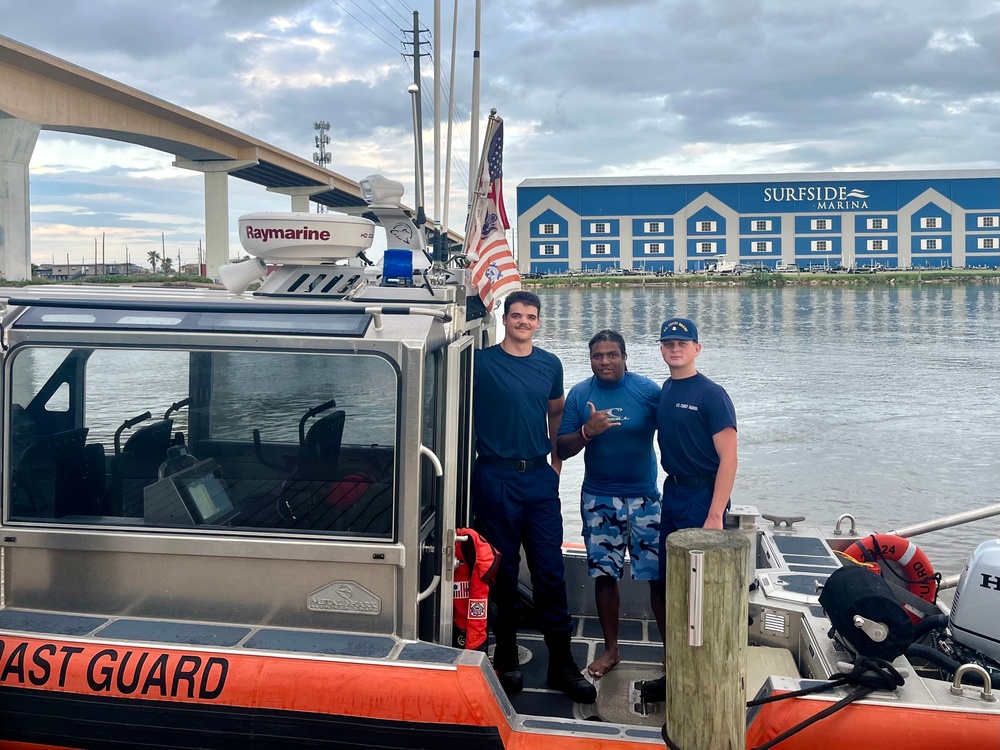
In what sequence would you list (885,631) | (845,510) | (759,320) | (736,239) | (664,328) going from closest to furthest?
(885,631), (664,328), (845,510), (759,320), (736,239)

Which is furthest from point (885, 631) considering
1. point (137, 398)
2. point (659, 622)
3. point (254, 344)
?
point (137, 398)

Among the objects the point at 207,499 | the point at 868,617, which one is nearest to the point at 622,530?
the point at 868,617

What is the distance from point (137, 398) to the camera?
381 cm

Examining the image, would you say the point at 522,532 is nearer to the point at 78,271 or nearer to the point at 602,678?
the point at 602,678

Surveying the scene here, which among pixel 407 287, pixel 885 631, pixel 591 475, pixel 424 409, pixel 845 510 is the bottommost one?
pixel 845 510

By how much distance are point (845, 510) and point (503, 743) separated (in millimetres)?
8957

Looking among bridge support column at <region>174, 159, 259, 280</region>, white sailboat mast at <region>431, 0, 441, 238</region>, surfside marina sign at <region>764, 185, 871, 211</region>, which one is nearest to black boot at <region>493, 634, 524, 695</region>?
white sailboat mast at <region>431, 0, 441, 238</region>

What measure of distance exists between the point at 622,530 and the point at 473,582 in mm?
920

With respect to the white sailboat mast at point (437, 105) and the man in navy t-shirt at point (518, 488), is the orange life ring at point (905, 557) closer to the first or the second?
the man in navy t-shirt at point (518, 488)

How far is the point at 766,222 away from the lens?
244ft

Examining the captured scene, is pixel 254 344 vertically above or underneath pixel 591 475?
above

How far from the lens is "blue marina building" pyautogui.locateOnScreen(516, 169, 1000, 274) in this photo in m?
72.6

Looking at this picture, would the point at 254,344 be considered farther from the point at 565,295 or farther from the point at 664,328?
the point at 565,295

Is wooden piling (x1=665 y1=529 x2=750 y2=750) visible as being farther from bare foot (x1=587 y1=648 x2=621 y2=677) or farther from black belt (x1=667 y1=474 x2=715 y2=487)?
bare foot (x1=587 y1=648 x2=621 y2=677)
